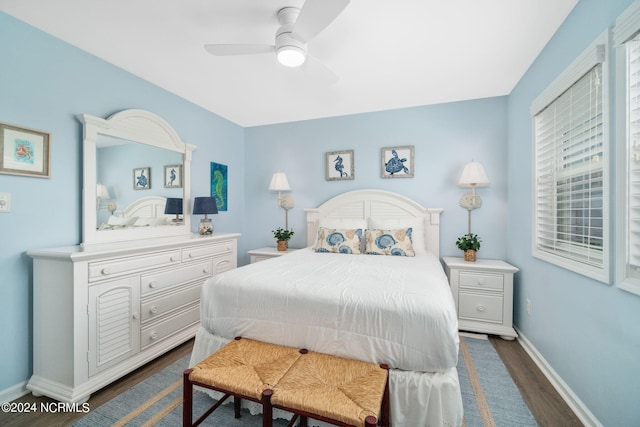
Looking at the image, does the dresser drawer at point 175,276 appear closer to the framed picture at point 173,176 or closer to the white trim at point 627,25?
the framed picture at point 173,176

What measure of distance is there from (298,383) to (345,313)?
1.32 feet

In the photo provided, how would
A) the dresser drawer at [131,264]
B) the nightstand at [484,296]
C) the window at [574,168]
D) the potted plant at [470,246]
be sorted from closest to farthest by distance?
1. the window at [574,168]
2. the dresser drawer at [131,264]
3. the nightstand at [484,296]
4. the potted plant at [470,246]

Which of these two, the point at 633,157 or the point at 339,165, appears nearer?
the point at 633,157

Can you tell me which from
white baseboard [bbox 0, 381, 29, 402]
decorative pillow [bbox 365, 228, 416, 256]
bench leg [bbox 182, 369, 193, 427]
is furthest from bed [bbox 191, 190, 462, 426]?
white baseboard [bbox 0, 381, 29, 402]

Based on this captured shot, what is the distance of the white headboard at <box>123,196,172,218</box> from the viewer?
2465 mm

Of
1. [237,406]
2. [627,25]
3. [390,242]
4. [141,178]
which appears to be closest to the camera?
[627,25]

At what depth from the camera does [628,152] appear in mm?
1278

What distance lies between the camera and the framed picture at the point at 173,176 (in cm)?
285

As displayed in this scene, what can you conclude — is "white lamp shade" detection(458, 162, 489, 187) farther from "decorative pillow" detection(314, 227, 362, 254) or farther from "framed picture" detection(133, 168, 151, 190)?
"framed picture" detection(133, 168, 151, 190)

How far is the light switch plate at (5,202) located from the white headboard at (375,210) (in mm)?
2702

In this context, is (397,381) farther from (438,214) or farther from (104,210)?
(104,210)

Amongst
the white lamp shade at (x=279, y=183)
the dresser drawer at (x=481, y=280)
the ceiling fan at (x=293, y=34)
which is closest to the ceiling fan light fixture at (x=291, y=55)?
the ceiling fan at (x=293, y=34)

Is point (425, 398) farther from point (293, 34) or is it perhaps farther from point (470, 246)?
point (293, 34)

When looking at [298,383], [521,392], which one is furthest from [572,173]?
[298,383]
